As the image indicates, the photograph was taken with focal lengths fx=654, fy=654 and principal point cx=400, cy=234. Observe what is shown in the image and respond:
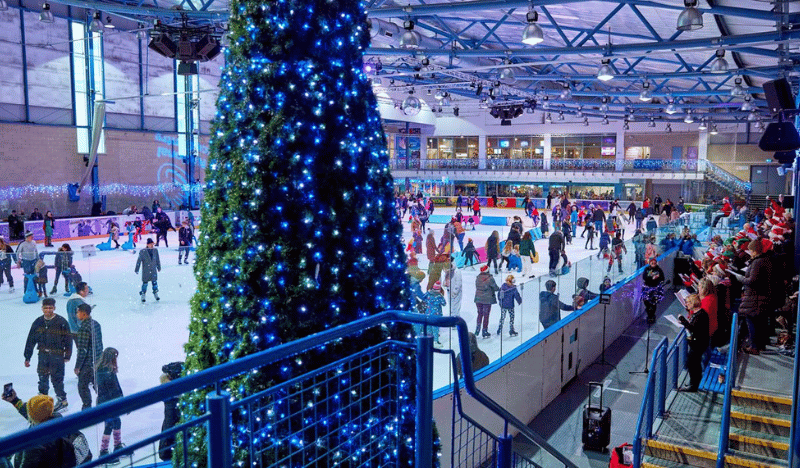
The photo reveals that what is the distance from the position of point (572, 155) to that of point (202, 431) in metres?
46.2

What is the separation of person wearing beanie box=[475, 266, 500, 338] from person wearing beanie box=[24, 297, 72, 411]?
528cm

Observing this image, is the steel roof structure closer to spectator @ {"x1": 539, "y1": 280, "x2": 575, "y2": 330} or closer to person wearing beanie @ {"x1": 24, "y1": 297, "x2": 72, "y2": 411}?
spectator @ {"x1": 539, "y1": 280, "x2": 575, "y2": 330}

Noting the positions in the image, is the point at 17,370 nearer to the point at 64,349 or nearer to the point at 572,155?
the point at 64,349

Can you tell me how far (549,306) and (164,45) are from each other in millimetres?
10035

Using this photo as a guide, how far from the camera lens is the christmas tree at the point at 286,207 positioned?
3.15 meters

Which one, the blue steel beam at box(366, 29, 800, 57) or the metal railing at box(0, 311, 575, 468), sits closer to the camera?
the metal railing at box(0, 311, 575, 468)

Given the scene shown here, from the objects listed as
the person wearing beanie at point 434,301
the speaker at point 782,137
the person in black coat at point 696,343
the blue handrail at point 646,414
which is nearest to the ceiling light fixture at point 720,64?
the speaker at point 782,137

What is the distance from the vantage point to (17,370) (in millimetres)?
8203

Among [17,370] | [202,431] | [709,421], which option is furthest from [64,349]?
[709,421]

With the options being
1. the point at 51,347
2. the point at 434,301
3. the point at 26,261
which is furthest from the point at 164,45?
the point at 51,347

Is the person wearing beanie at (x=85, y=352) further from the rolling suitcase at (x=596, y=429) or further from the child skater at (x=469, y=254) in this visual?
the child skater at (x=469, y=254)

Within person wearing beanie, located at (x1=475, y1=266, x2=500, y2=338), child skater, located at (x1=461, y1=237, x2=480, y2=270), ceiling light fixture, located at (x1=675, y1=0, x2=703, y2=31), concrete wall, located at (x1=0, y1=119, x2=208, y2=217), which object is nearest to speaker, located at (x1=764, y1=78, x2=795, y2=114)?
ceiling light fixture, located at (x1=675, y1=0, x2=703, y2=31)

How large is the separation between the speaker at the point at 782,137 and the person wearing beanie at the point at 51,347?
7684mm

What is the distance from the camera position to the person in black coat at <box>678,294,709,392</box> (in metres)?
7.27
